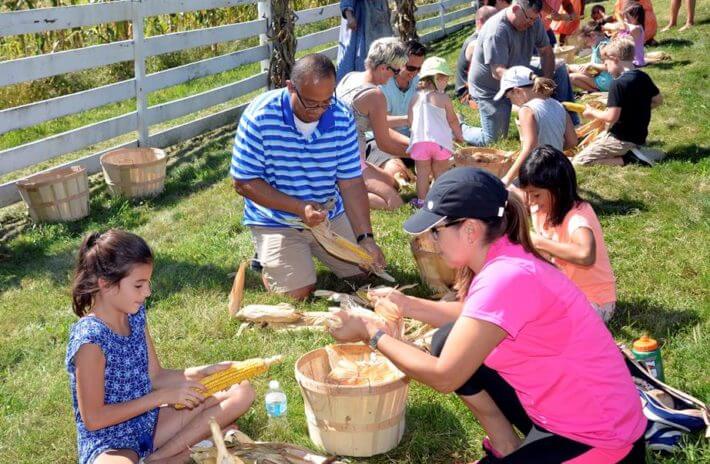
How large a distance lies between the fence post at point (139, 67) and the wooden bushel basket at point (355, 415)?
649 cm

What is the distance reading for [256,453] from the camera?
3.63 meters

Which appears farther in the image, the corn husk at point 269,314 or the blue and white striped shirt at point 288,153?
the blue and white striped shirt at point 288,153

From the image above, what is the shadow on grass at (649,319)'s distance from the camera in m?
4.96

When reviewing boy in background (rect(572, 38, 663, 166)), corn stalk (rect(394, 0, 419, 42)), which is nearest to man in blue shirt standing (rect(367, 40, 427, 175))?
boy in background (rect(572, 38, 663, 166))

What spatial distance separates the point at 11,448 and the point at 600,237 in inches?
133

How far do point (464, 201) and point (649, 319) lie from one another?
101 inches

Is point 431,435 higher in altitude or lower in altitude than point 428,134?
lower

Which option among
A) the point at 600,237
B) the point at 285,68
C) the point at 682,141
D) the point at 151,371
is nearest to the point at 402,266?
the point at 600,237

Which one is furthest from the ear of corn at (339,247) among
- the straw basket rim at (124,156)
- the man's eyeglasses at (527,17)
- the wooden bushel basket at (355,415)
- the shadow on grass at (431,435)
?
the man's eyeglasses at (527,17)

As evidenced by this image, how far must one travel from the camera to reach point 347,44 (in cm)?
1051

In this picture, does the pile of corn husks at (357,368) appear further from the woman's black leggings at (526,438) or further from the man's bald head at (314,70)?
the man's bald head at (314,70)

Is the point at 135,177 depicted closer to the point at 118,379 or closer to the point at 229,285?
the point at 229,285

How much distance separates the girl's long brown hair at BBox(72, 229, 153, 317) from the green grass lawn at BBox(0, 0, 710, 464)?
3.40ft

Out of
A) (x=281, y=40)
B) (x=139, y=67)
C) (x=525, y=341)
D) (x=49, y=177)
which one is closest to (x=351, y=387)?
(x=525, y=341)
